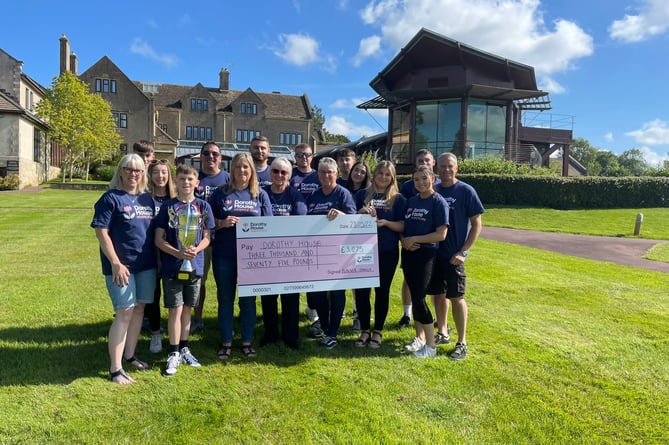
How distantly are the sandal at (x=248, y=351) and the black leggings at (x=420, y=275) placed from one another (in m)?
1.79

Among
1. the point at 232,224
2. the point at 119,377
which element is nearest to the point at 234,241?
the point at 232,224

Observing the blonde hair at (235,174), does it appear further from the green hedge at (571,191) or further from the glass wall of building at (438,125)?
the glass wall of building at (438,125)

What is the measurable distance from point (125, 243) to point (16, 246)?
28.8 feet

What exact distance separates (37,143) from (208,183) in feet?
112

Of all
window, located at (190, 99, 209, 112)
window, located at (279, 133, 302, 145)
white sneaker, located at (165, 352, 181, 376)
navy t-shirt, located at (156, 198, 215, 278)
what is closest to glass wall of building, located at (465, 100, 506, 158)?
navy t-shirt, located at (156, 198, 215, 278)

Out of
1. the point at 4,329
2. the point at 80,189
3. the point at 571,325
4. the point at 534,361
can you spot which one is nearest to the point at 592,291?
the point at 571,325

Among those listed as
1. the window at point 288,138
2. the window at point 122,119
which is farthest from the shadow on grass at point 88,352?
the window at point 288,138

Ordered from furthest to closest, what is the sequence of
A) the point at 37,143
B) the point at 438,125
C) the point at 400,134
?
the point at 400,134
the point at 37,143
the point at 438,125

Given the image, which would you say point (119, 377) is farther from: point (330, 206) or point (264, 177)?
point (264, 177)

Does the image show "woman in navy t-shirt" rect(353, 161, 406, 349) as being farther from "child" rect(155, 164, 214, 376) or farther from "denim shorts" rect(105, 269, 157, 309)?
"denim shorts" rect(105, 269, 157, 309)

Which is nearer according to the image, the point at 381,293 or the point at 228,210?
the point at 228,210

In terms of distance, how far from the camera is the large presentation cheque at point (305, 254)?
4383 mm

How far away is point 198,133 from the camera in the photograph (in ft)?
178

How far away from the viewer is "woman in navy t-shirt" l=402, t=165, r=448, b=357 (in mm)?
4395
